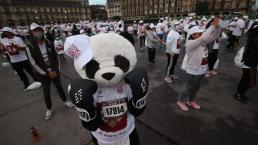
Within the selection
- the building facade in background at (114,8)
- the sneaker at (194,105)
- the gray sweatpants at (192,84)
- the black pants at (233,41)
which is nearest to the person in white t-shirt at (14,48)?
the gray sweatpants at (192,84)

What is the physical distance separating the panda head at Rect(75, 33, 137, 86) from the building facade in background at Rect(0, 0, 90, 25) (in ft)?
251

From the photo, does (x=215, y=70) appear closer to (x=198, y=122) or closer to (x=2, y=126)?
(x=198, y=122)

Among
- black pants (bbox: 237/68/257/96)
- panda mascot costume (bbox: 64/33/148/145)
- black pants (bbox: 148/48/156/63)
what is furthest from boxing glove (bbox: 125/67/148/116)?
black pants (bbox: 148/48/156/63)

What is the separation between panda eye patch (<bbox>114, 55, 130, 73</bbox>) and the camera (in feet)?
3.89

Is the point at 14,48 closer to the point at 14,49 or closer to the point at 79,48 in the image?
the point at 14,49

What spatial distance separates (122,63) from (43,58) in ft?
8.41

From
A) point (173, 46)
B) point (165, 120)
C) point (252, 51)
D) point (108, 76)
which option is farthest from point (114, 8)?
point (108, 76)

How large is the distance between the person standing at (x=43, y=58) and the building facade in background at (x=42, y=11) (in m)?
73.9

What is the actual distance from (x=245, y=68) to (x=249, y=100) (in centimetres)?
90

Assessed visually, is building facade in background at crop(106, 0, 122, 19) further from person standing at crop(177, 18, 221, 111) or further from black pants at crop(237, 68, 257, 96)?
person standing at crop(177, 18, 221, 111)

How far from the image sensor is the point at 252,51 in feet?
10.3

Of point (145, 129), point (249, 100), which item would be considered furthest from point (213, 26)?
point (249, 100)

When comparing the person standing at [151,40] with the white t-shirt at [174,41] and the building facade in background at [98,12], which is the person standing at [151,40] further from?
the building facade in background at [98,12]

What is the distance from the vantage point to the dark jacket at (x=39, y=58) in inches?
113
